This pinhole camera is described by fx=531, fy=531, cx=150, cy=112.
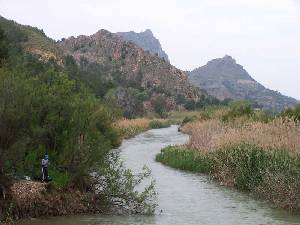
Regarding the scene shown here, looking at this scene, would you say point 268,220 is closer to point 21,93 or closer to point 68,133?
point 68,133

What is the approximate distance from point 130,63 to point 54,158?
423 feet

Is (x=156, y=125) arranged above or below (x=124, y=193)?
below

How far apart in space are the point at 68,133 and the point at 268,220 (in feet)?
20.5

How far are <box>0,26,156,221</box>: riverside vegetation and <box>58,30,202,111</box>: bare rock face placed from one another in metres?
108

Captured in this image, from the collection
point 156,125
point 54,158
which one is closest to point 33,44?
point 156,125

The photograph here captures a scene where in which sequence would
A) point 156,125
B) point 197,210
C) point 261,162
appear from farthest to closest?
point 156,125 < point 261,162 < point 197,210

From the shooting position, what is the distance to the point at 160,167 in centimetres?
2680

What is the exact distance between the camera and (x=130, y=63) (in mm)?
143500

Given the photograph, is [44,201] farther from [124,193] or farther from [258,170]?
[258,170]

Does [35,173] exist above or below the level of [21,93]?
below

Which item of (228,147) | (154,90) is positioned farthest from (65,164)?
(154,90)

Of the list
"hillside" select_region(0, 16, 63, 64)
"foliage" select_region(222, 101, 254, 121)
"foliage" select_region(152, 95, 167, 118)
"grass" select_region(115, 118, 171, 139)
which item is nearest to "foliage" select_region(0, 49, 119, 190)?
"grass" select_region(115, 118, 171, 139)

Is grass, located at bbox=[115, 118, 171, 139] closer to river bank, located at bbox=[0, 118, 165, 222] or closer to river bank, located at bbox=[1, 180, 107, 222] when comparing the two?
river bank, located at bbox=[0, 118, 165, 222]

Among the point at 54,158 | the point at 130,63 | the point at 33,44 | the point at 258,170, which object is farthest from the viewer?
the point at 130,63
